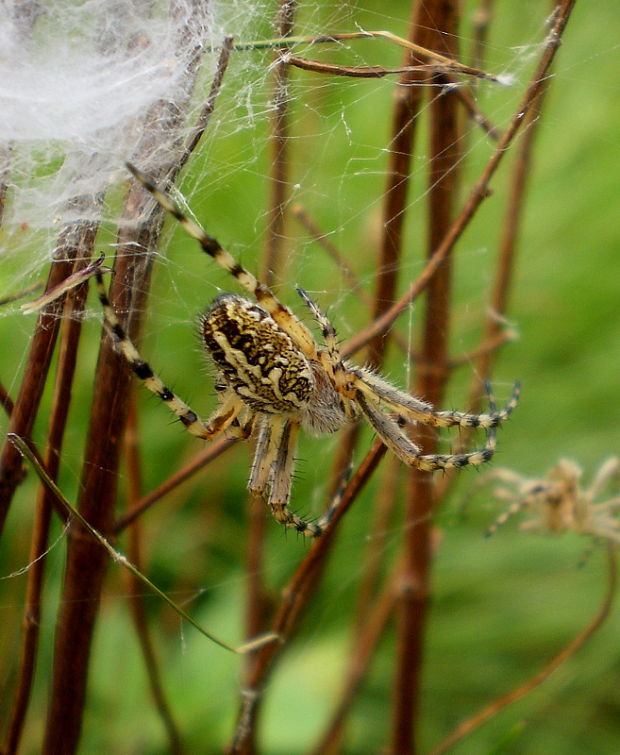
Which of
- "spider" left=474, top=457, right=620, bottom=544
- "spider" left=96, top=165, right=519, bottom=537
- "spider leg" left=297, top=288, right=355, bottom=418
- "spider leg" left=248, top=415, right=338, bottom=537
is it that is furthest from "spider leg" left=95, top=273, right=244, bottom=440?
"spider" left=474, top=457, right=620, bottom=544

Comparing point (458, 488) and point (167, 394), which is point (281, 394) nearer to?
point (167, 394)

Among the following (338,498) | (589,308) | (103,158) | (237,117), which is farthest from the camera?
(589,308)

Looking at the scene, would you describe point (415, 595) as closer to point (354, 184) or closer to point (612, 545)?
point (612, 545)

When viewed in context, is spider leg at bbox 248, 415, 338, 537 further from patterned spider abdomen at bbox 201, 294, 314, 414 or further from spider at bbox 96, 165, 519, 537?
patterned spider abdomen at bbox 201, 294, 314, 414

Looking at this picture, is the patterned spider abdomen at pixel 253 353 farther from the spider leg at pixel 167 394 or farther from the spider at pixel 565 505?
the spider at pixel 565 505

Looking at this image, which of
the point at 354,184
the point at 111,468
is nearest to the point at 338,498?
the point at 111,468

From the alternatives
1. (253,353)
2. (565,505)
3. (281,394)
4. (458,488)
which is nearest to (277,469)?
(281,394)

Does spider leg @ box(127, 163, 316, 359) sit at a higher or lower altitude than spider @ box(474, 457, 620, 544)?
higher
